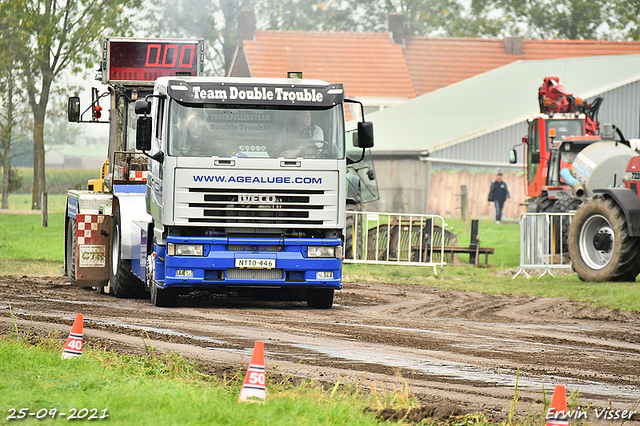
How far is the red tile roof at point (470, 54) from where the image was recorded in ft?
188

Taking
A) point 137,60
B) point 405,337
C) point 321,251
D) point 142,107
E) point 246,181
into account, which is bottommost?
point 405,337

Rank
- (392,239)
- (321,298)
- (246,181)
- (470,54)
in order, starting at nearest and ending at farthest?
(246,181) < (321,298) < (392,239) < (470,54)

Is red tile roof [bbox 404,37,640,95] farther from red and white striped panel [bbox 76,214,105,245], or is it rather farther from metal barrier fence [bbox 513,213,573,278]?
red and white striped panel [bbox 76,214,105,245]

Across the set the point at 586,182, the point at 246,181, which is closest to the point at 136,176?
the point at 246,181

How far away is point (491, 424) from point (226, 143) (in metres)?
7.08

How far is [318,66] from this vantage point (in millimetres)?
53625

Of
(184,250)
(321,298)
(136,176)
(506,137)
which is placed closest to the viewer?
(184,250)

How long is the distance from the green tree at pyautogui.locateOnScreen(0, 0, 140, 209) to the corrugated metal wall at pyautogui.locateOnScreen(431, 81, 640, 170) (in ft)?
47.1

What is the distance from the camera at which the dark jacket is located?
124 ft

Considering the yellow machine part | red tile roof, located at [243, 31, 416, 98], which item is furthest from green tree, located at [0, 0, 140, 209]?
the yellow machine part

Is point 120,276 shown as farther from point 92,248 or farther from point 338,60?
point 338,60

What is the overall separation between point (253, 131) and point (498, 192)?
26.3 metres

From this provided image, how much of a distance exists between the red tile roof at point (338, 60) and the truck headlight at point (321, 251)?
128ft

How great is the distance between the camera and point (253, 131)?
503 inches
